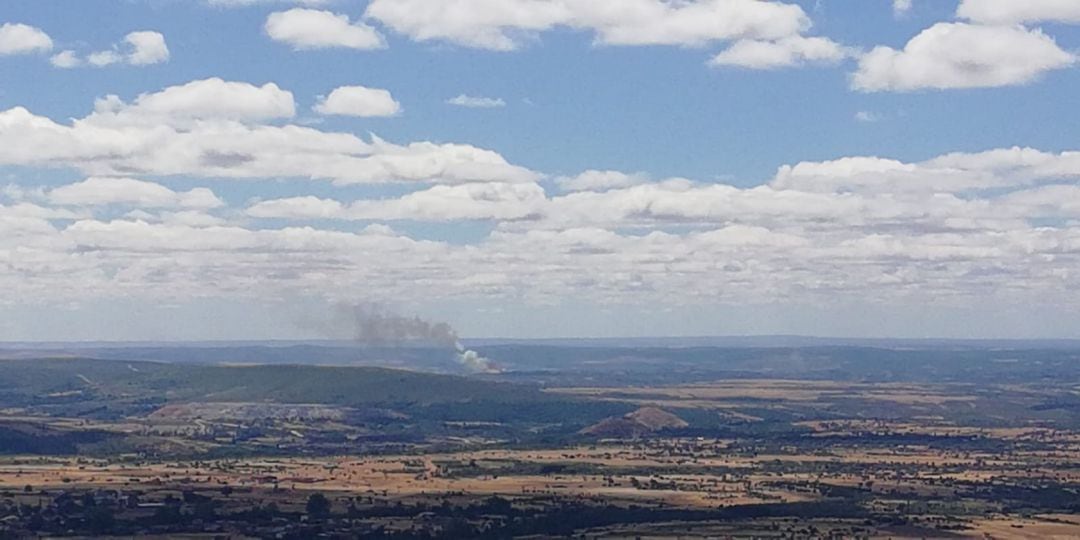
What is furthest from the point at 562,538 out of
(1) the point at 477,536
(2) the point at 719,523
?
(2) the point at 719,523

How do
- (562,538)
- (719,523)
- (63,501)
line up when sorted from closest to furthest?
(562,538) → (719,523) → (63,501)

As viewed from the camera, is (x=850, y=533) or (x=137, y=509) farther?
(x=137, y=509)

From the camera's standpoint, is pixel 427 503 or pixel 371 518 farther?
pixel 427 503

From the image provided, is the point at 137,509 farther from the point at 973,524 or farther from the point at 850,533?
the point at 973,524

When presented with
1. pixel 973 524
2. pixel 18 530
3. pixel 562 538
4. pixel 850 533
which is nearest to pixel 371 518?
pixel 562 538

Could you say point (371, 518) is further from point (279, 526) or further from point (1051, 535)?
point (1051, 535)

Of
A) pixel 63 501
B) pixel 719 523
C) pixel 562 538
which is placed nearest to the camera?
pixel 562 538

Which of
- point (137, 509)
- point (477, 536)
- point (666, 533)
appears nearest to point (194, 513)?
point (137, 509)
